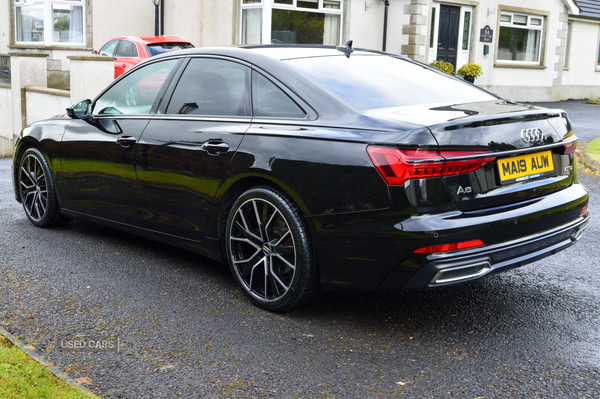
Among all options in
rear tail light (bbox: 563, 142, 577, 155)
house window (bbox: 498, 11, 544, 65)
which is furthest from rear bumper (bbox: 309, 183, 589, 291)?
house window (bbox: 498, 11, 544, 65)

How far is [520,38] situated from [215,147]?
2267 centimetres

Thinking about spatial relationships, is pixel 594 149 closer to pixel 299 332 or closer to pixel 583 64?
pixel 299 332

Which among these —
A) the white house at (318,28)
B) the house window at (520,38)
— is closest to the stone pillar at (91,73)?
the white house at (318,28)

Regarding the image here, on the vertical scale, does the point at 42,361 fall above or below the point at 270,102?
below

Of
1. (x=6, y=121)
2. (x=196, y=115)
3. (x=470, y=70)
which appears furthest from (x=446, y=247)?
(x=470, y=70)

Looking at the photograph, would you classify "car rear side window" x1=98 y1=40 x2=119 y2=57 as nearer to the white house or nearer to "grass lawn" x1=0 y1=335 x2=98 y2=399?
the white house

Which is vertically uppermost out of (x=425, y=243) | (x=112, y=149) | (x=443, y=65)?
(x=443, y=65)

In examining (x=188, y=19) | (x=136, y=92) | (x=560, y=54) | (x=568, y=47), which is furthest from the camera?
(x=568, y=47)

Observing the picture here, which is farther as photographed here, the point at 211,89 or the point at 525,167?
the point at 211,89

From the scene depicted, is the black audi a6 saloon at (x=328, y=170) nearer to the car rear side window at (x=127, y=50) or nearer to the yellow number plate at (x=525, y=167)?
the yellow number plate at (x=525, y=167)

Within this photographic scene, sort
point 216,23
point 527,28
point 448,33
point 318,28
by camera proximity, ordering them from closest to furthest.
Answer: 1. point 318,28
2. point 216,23
3. point 448,33
4. point 527,28

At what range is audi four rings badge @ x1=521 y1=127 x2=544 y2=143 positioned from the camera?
3.43 m

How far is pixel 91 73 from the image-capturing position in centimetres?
1172

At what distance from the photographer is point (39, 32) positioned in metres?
20.5
